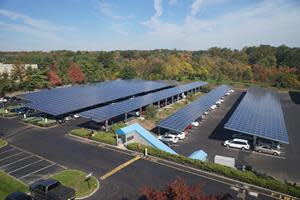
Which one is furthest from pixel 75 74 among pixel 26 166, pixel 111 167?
pixel 111 167

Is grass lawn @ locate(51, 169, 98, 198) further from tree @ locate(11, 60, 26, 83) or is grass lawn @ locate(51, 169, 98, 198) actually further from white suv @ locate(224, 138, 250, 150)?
tree @ locate(11, 60, 26, 83)

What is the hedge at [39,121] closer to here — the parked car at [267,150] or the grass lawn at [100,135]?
the grass lawn at [100,135]

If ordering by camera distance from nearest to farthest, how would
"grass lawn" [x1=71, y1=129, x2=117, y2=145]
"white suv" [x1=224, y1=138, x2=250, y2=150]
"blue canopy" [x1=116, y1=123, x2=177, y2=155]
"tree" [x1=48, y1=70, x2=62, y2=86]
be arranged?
"blue canopy" [x1=116, y1=123, x2=177, y2=155] < "grass lawn" [x1=71, y1=129, x2=117, y2=145] < "white suv" [x1=224, y1=138, x2=250, y2=150] < "tree" [x1=48, y1=70, x2=62, y2=86]

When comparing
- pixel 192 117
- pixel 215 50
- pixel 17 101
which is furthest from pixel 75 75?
pixel 215 50

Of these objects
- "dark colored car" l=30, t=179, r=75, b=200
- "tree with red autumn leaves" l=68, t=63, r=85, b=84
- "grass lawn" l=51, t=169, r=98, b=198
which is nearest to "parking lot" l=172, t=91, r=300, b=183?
"grass lawn" l=51, t=169, r=98, b=198

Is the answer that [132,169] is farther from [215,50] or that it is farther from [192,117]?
[215,50]

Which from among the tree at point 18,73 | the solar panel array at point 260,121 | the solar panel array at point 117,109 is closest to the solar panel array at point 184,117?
the solar panel array at point 260,121
